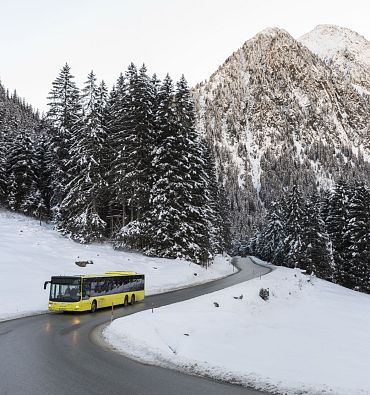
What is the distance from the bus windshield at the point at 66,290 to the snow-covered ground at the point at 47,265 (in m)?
1.58

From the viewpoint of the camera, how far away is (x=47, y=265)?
3344cm

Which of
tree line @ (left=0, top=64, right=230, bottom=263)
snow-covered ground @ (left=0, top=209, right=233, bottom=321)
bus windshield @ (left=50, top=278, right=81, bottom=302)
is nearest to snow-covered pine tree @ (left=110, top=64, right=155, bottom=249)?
tree line @ (left=0, top=64, right=230, bottom=263)

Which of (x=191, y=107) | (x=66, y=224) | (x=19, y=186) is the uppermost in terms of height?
(x=191, y=107)

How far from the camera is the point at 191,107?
163ft

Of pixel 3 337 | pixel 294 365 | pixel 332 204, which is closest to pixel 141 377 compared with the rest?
pixel 294 365

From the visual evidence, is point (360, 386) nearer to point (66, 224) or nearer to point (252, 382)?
point (252, 382)

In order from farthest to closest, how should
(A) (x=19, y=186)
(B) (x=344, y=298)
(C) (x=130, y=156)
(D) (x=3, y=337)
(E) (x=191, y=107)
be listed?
(A) (x=19, y=186)
(E) (x=191, y=107)
(C) (x=130, y=156)
(B) (x=344, y=298)
(D) (x=3, y=337)

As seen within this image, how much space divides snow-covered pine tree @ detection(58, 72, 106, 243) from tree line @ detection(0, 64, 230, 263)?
0.35 feet

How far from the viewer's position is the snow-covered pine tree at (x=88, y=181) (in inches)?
1731

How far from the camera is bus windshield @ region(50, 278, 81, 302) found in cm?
2341

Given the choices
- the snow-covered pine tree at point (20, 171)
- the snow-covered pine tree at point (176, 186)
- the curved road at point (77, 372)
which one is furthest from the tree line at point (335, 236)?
the curved road at point (77, 372)

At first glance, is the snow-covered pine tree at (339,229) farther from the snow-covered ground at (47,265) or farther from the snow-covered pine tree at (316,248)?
the snow-covered ground at (47,265)

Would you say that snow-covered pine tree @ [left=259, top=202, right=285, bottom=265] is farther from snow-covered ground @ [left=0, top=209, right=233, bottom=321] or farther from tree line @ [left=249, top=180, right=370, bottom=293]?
snow-covered ground @ [left=0, top=209, right=233, bottom=321]

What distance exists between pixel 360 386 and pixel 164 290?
26.7 meters
